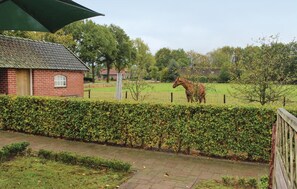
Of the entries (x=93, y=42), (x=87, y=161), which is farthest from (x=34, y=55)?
(x=93, y=42)

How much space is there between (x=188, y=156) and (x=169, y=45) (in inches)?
3314

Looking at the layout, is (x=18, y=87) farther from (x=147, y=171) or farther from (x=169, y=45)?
(x=169, y=45)

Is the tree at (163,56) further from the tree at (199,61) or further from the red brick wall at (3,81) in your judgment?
the tree at (199,61)

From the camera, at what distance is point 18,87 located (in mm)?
13523

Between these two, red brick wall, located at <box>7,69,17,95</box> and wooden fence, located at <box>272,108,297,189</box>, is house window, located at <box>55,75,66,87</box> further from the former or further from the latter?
wooden fence, located at <box>272,108,297,189</box>

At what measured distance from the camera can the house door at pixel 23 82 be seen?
1358 centimetres

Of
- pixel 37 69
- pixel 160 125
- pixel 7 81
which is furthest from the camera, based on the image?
pixel 37 69

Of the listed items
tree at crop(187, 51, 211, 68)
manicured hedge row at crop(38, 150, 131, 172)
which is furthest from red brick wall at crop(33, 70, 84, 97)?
manicured hedge row at crop(38, 150, 131, 172)

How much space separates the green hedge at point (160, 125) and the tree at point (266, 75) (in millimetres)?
3135

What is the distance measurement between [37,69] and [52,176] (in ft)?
36.1

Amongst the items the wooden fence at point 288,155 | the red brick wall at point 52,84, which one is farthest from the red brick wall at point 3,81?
the wooden fence at point 288,155

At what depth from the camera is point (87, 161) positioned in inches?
212

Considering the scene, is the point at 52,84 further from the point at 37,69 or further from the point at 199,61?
the point at 199,61

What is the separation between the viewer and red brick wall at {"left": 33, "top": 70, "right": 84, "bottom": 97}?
47.6 feet
